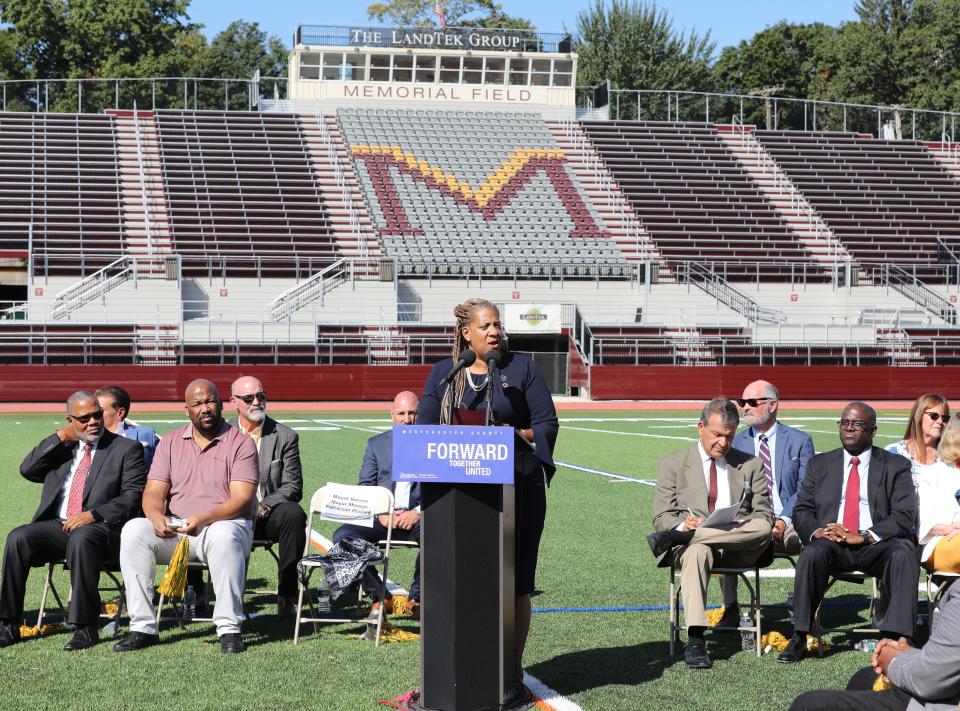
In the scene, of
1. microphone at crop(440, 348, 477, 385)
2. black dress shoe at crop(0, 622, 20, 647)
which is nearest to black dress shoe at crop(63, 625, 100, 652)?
black dress shoe at crop(0, 622, 20, 647)

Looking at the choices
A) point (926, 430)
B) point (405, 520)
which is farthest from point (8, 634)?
point (926, 430)

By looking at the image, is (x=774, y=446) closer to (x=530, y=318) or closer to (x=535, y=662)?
(x=535, y=662)

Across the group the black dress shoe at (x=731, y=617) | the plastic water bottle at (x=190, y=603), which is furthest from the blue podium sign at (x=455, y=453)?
the plastic water bottle at (x=190, y=603)

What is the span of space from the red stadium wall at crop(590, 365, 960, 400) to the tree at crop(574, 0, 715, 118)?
37.4m

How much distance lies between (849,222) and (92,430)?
132 ft

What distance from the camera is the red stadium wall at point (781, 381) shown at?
35.7m

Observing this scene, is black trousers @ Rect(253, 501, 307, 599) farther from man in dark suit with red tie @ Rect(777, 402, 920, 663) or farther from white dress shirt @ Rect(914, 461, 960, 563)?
white dress shirt @ Rect(914, 461, 960, 563)

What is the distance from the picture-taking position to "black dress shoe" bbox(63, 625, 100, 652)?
7731 mm

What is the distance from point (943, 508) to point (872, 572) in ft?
2.16

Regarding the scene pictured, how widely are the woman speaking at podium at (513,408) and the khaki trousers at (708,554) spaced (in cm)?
126

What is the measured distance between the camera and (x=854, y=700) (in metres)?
5.13

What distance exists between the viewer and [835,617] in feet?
29.2

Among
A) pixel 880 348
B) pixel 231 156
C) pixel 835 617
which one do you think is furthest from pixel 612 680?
pixel 231 156

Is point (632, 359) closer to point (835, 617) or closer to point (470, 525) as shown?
point (835, 617)
